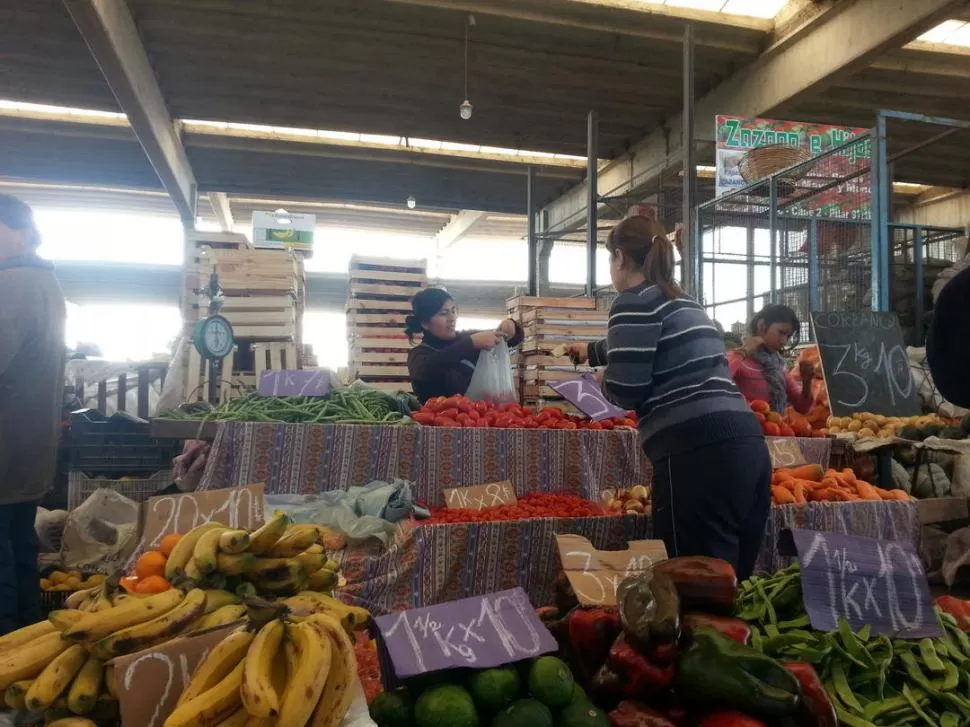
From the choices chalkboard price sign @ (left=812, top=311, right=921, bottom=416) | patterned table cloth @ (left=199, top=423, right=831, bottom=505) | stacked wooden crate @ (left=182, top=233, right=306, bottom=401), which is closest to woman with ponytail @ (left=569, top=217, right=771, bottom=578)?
patterned table cloth @ (left=199, top=423, right=831, bottom=505)

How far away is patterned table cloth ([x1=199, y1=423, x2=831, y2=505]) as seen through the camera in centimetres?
370

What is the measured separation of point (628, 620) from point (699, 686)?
16 centimetres

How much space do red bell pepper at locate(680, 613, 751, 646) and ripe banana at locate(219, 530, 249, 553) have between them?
1004 mm

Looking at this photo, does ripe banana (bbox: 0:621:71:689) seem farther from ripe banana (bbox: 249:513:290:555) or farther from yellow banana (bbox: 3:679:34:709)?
ripe banana (bbox: 249:513:290:555)

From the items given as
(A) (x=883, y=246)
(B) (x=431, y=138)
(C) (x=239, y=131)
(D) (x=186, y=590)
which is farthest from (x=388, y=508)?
(C) (x=239, y=131)

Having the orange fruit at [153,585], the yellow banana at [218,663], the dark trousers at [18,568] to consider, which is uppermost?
the orange fruit at [153,585]

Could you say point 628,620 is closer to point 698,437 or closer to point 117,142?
point 698,437

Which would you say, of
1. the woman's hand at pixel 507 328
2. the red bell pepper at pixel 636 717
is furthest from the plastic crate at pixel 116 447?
the red bell pepper at pixel 636 717

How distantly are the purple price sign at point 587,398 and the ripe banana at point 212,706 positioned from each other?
3035mm

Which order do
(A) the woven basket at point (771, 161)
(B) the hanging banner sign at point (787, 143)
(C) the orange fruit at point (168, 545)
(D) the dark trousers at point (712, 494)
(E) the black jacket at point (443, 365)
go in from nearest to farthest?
Answer: 1. (C) the orange fruit at point (168, 545)
2. (D) the dark trousers at point (712, 494)
3. (E) the black jacket at point (443, 365)
4. (A) the woven basket at point (771, 161)
5. (B) the hanging banner sign at point (787, 143)

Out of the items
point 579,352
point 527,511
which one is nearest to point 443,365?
point 579,352

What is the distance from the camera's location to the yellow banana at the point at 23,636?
59.3 inches

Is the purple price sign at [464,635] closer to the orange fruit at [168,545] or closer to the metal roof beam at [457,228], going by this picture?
the orange fruit at [168,545]

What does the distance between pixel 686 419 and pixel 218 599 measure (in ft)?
5.57
